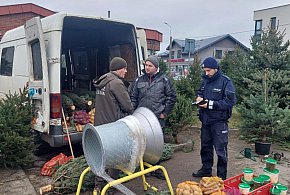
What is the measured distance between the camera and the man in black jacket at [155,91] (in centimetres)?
429

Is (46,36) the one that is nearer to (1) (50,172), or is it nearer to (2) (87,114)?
(2) (87,114)

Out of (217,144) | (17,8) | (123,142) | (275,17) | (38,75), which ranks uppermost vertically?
(275,17)

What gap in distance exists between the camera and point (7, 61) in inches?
261

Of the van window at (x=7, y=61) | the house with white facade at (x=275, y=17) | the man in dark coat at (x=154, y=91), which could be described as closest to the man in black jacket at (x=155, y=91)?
the man in dark coat at (x=154, y=91)

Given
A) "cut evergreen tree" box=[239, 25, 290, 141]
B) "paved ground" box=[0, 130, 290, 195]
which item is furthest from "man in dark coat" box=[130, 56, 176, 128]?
"cut evergreen tree" box=[239, 25, 290, 141]

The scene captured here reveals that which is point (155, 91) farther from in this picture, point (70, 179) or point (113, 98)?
point (70, 179)

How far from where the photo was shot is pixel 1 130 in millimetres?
4531

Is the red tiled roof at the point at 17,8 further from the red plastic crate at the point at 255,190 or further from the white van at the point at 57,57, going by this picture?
the red plastic crate at the point at 255,190

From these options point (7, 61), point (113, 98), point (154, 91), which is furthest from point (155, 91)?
point (7, 61)

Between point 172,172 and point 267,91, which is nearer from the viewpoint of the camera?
point 172,172

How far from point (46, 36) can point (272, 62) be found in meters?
6.59

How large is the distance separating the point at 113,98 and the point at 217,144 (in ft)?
5.51

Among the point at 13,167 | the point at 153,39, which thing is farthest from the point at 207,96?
the point at 153,39

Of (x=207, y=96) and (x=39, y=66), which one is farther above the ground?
(x=39, y=66)
